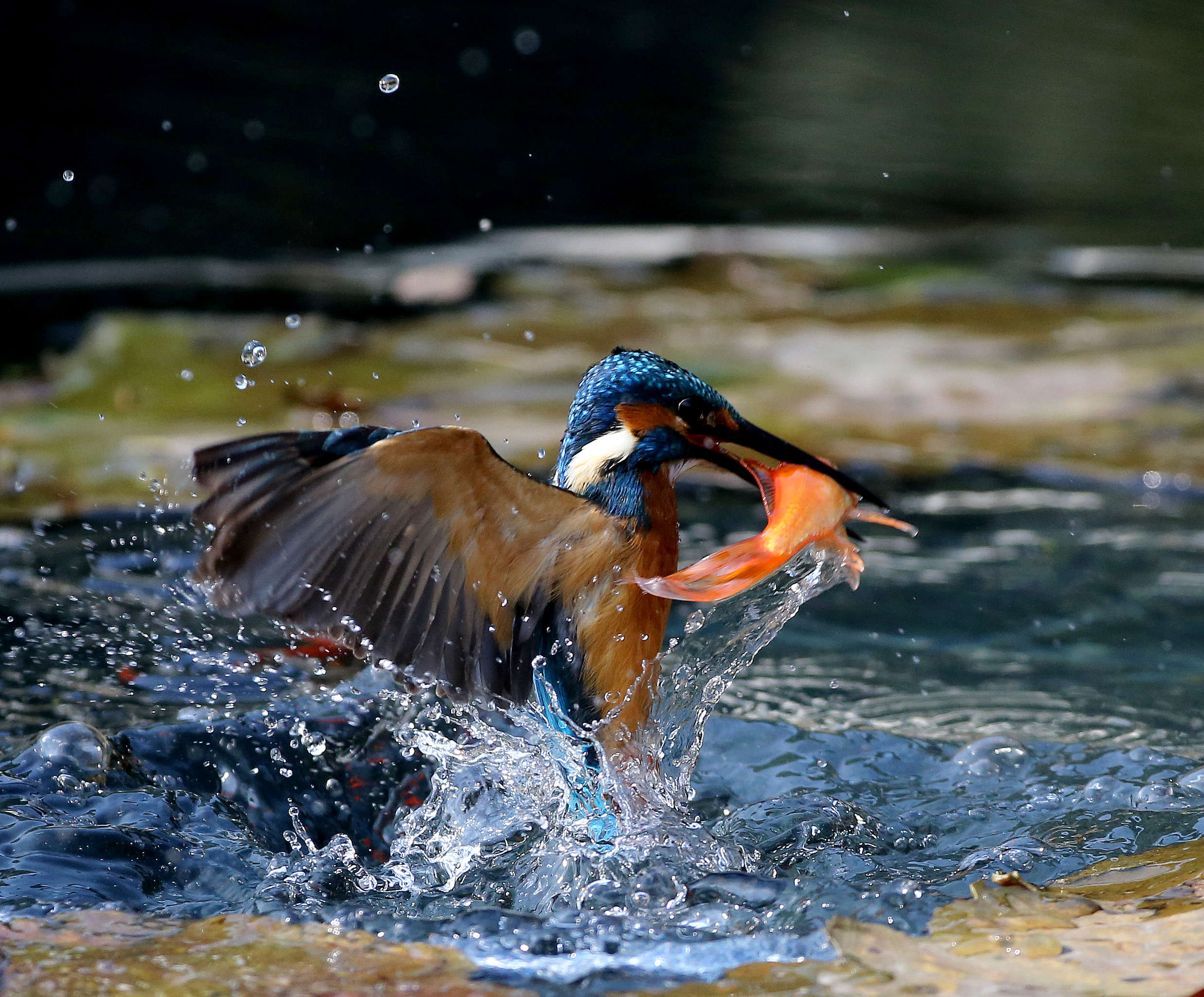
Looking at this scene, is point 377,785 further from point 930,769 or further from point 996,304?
point 996,304

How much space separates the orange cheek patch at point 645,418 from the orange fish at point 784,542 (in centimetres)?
24

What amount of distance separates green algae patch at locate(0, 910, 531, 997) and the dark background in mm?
4702

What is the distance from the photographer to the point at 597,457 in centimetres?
266

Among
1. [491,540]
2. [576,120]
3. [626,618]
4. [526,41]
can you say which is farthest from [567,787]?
[526,41]

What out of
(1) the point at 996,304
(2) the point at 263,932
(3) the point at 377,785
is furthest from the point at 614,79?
(2) the point at 263,932

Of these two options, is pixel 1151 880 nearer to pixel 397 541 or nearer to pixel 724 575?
pixel 724 575

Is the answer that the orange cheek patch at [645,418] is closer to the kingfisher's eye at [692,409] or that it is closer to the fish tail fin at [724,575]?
the kingfisher's eye at [692,409]

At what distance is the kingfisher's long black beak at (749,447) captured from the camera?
8.45ft

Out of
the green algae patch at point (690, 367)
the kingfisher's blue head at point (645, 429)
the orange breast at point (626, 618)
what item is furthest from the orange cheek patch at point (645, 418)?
the green algae patch at point (690, 367)

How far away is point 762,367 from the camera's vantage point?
5547mm

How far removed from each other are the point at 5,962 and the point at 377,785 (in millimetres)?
959

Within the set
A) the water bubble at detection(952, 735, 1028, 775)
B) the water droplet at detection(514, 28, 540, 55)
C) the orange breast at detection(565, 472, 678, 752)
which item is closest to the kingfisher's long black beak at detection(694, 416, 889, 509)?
the orange breast at detection(565, 472, 678, 752)

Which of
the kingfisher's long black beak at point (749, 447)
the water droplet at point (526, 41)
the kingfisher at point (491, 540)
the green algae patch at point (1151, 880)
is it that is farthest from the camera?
the water droplet at point (526, 41)

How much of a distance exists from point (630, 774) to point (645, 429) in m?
0.70
